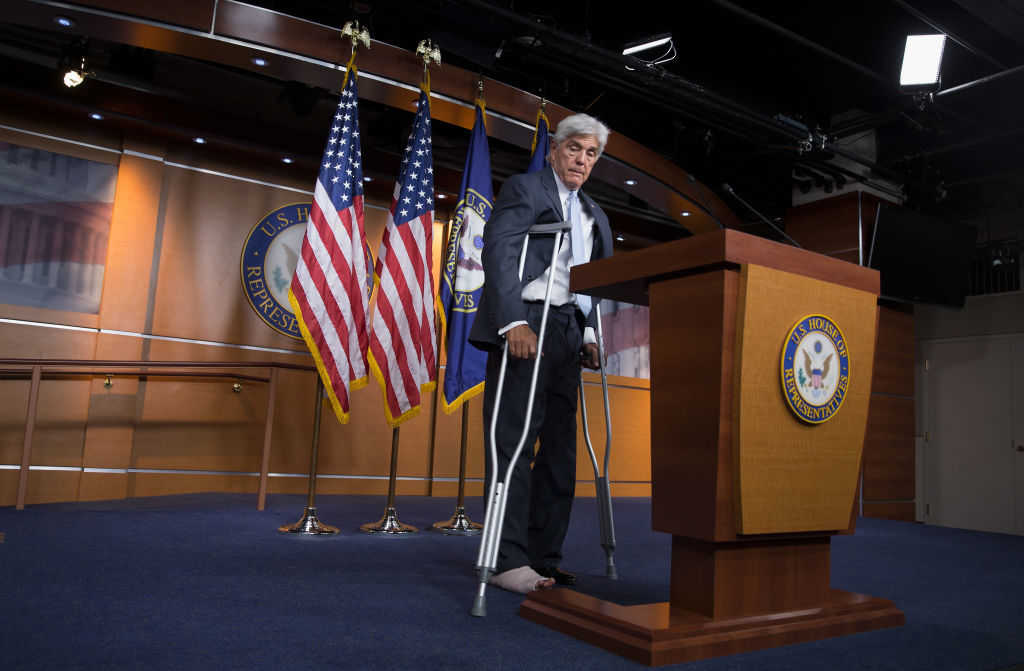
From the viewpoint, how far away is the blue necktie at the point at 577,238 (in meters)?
2.21

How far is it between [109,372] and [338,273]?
2.24 metres

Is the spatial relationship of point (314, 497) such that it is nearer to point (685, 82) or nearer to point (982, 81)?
point (685, 82)

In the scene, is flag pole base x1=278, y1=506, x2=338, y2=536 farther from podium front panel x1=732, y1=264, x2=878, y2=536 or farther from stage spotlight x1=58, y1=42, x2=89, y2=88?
stage spotlight x1=58, y1=42, x2=89, y2=88

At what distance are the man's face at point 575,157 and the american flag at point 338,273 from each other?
4.90 ft

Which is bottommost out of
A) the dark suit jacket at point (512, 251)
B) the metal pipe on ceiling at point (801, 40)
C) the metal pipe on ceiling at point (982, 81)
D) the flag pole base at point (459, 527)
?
the flag pole base at point (459, 527)

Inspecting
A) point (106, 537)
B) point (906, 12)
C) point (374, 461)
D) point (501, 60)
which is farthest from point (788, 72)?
point (106, 537)

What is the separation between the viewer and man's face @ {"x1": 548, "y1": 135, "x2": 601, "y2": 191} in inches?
86.1

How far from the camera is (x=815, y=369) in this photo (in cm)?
166

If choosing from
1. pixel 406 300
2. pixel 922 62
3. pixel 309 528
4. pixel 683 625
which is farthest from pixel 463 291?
pixel 922 62

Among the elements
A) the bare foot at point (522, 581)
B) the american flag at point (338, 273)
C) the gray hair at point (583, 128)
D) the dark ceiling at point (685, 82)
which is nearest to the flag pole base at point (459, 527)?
the american flag at point (338, 273)

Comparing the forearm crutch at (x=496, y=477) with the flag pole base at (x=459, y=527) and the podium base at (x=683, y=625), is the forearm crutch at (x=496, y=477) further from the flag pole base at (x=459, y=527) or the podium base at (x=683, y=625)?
the flag pole base at (x=459, y=527)

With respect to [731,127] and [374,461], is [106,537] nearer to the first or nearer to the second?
[374,461]

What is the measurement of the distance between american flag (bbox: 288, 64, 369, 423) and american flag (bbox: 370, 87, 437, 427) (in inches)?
5.0

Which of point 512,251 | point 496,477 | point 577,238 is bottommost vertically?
point 496,477
